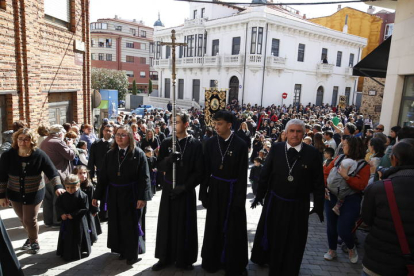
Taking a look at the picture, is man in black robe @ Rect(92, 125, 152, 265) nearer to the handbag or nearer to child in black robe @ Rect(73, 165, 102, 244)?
child in black robe @ Rect(73, 165, 102, 244)

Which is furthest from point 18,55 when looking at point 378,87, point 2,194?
point 378,87

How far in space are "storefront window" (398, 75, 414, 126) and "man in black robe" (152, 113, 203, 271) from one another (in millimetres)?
6387

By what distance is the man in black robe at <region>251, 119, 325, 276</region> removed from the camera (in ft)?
12.0

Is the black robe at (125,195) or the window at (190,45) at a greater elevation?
the window at (190,45)

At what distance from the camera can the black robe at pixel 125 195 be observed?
4055 millimetres

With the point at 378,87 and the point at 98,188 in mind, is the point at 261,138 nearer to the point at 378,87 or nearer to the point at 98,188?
the point at 98,188

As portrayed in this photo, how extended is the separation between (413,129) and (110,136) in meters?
5.58

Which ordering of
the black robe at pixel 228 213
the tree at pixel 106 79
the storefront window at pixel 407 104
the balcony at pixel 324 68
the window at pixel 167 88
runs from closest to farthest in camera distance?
the black robe at pixel 228 213 < the storefront window at pixel 407 104 < the balcony at pixel 324 68 < the tree at pixel 106 79 < the window at pixel 167 88

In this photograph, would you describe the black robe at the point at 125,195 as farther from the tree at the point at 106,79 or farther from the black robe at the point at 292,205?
the tree at the point at 106,79

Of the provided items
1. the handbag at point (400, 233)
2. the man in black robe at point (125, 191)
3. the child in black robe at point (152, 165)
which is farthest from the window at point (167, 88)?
the handbag at point (400, 233)

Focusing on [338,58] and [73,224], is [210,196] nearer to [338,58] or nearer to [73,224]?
[73,224]

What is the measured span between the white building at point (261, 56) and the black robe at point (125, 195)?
2498 centimetres

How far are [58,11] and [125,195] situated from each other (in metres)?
6.95

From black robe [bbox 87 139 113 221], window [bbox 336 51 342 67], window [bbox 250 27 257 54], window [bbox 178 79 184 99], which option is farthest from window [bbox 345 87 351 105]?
black robe [bbox 87 139 113 221]
